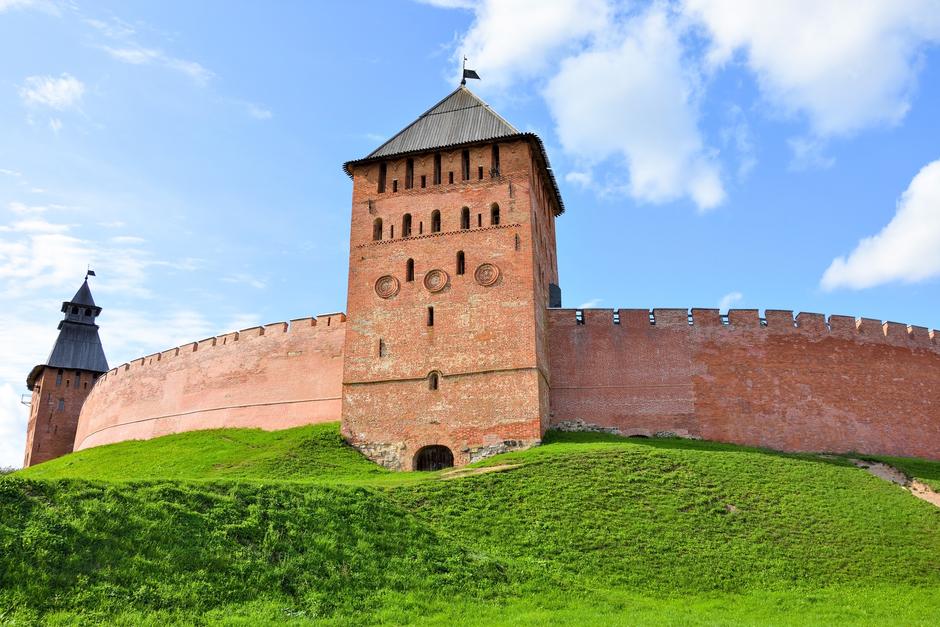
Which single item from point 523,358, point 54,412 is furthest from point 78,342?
point 523,358

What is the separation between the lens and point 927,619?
38.4 ft

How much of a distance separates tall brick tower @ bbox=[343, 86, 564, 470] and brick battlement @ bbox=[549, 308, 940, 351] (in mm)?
1661

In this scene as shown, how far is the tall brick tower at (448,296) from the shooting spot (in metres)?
22.8

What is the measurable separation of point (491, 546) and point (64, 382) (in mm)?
34389

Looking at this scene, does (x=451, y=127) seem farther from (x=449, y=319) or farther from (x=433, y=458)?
(x=433, y=458)

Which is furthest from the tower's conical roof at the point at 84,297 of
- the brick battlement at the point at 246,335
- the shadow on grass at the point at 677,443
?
the shadow on grass at the point at 677,443

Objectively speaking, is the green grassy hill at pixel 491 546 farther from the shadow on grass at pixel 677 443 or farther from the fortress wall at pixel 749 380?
the fortress wall at pixel 749 380

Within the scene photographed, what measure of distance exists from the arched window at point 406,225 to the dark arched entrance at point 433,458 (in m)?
7.14

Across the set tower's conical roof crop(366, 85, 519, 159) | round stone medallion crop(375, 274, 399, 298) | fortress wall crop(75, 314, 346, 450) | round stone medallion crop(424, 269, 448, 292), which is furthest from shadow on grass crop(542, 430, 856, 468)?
tower's conical roof crop(366, 85, 519, 159)

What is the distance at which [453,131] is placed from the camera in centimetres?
2688

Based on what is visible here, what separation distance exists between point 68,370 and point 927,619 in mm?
40495

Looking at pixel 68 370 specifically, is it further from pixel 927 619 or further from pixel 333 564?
pixel 927 619

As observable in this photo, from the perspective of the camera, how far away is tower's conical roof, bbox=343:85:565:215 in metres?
26.1

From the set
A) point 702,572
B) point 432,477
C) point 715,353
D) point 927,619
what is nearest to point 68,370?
point 432,477
